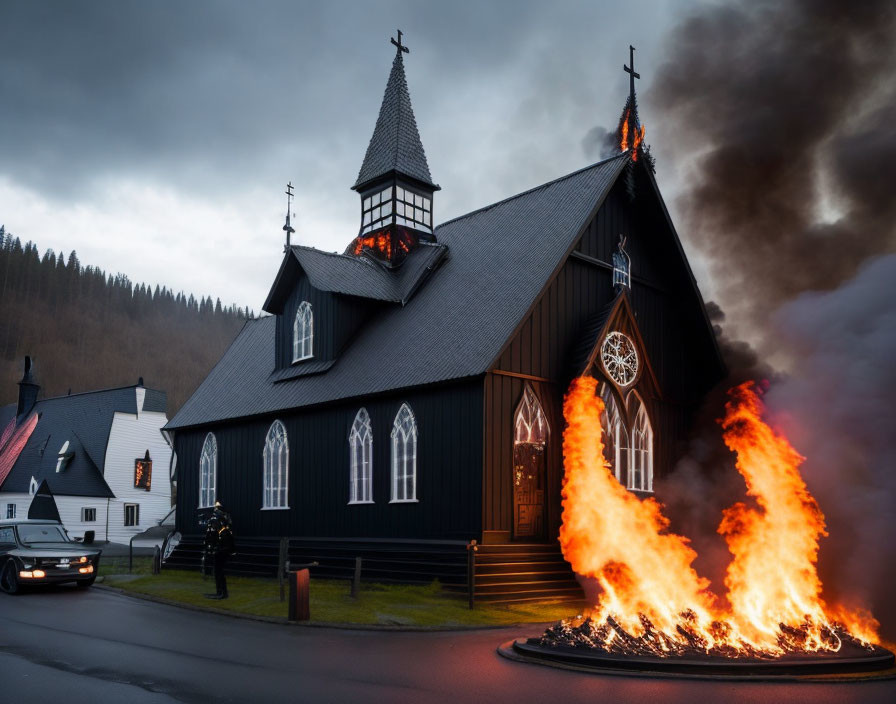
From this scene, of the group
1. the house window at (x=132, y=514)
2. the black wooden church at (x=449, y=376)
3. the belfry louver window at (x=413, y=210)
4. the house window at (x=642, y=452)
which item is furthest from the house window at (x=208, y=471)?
the house window at (x=132, y=514)

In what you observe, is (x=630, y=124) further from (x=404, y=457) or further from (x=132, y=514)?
(x=132, y=514)

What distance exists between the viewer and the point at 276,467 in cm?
2927

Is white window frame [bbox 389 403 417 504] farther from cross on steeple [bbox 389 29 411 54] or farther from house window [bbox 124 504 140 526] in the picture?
house window [bbox 124 504 140 526]

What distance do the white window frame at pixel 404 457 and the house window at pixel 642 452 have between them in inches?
263

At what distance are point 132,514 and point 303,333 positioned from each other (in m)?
35.0

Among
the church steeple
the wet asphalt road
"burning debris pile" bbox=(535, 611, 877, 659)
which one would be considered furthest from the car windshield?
"burning debris pile" bbox=(535, 611, 877, 659)

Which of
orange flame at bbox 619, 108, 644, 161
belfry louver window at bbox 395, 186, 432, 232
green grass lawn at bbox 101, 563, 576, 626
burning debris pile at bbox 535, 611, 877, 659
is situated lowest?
green grass lawn at bbox 101, 563, 576, 626

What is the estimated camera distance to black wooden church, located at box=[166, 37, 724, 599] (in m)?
22.4

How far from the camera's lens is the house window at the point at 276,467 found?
28859mm

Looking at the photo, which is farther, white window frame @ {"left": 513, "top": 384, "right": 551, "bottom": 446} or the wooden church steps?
white window frame @ {"left": 513, "top": 384, "right": 551, "bottom": 446}

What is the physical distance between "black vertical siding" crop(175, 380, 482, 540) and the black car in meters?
6.51

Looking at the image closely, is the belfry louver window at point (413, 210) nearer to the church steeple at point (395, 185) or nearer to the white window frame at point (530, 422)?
the church steeple at point (395, 185)

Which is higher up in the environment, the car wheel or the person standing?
the person standing

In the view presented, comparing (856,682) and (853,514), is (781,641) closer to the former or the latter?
(856,682)
